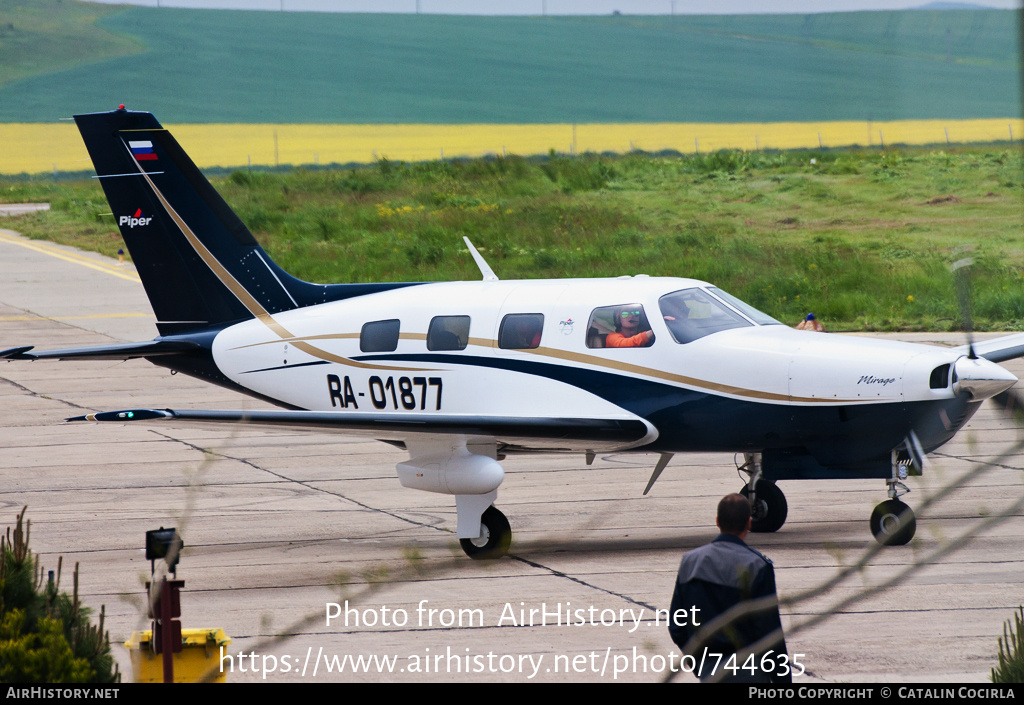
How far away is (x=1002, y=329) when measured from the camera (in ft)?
82.6

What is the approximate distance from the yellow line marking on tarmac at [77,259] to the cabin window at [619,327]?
98.7ft

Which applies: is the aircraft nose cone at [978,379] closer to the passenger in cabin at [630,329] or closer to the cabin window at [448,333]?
the passenger in cabin at [630,329]

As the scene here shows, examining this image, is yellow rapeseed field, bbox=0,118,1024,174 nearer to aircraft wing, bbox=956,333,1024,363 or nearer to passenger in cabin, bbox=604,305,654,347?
aircraft wing, bbox=956,333,1024,363

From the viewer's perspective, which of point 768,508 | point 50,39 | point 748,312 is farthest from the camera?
point 50,39

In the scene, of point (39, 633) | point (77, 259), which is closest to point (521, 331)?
point (39, 633)

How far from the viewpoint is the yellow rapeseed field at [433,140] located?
85.6 metres

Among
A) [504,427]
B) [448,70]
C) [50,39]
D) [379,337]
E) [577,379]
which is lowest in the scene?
[504,427]

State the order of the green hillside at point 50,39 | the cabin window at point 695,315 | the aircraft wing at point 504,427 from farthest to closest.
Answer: the green hillside at point 50,39
the cabin window at point 695,315
the aircraft wing at point 504,427

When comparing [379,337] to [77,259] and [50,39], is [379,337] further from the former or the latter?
[50,39]

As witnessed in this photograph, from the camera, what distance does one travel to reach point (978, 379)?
9219 mm

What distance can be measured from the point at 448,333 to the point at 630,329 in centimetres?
177

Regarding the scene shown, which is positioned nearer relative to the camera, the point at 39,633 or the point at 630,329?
the point at 39,633

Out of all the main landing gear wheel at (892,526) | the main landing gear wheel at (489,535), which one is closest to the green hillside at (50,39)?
the main landing gear wheel at (489,535)
